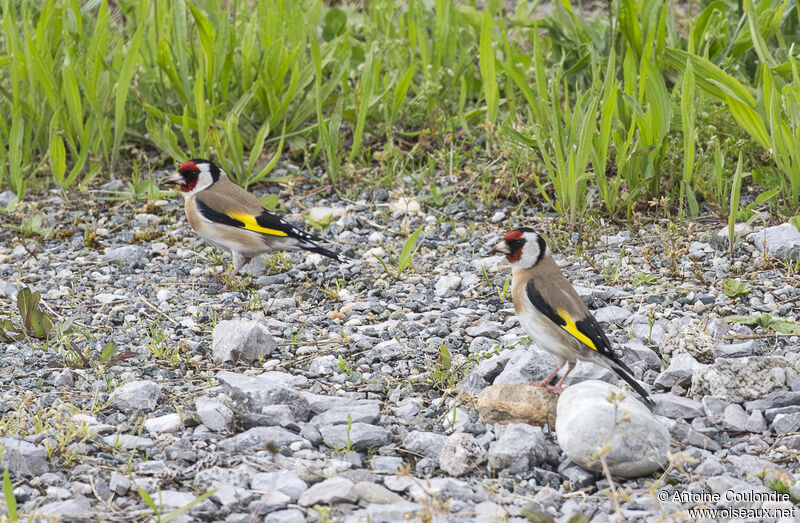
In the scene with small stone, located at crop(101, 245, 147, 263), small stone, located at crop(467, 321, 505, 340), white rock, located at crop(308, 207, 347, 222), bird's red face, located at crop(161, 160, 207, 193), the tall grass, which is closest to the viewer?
small stone, located at crop(467, 321, 505, 340)

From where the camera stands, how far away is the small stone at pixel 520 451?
12.6ft

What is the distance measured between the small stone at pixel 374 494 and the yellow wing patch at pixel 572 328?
1212 mm

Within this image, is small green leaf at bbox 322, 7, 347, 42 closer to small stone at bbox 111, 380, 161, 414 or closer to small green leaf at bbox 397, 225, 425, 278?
small green leaf at bbox 397, 225, 425, 278

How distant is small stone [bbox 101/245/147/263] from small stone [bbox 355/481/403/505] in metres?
3.23

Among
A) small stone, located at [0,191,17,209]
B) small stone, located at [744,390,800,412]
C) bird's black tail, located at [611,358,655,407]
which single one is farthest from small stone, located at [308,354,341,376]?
small stone, located at [0,191,17,209]

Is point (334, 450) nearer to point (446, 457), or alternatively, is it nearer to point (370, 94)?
point (446, 457)

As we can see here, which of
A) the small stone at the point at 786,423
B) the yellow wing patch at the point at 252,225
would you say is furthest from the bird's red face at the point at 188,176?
A: the small stone at the point at 786,423

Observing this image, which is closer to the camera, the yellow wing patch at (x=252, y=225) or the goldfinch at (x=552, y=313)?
the goldfinch at (x=552, y=313)

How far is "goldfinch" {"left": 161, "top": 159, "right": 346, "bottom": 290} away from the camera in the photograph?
240 inches

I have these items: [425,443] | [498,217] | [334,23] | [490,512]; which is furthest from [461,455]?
[334,23]

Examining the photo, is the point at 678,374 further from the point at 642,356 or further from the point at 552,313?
the point at 552,313

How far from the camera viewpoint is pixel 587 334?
171 inches

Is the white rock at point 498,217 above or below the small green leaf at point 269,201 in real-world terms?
above

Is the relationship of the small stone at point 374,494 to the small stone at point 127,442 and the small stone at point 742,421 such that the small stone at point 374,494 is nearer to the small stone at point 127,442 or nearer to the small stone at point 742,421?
the small stone at point 127,442
